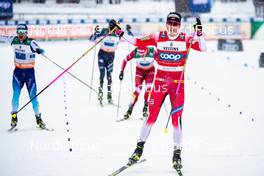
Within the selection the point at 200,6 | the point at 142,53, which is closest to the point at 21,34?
the point at 142,53

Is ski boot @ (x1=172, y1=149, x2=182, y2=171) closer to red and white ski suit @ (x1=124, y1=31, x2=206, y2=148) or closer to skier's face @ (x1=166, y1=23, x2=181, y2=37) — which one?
red and white ski suit @ (x1=124, y1=31, x2=206, y2=148)

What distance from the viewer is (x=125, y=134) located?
8438mm

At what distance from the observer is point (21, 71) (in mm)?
8484

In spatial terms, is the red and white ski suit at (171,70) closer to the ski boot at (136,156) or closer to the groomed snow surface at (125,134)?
the ski boot at (136,156)

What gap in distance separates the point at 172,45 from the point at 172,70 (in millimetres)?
418

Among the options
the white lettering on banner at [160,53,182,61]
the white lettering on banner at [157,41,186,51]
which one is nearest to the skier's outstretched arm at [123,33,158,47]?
the white lettering on banner at [157,41,186,51]

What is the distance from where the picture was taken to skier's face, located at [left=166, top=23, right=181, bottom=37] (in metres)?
6.31

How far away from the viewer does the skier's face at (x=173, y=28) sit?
6.31 metres

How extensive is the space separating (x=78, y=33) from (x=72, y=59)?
7147 millimetres

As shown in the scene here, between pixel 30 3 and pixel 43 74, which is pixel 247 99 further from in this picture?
pixel 30 3

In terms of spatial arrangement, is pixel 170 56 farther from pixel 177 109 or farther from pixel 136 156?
pixel 136 156

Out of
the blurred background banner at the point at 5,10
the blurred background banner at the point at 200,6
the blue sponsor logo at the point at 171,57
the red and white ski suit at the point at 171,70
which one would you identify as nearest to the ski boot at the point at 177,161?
the red and white ski suit at the point at 171,70

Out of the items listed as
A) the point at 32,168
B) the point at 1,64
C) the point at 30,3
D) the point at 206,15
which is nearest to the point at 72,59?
the point at 1,64

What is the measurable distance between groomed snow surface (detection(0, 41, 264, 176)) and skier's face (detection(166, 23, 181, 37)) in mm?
2232
